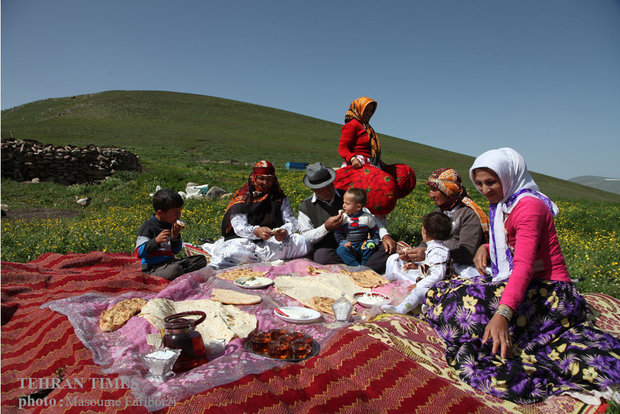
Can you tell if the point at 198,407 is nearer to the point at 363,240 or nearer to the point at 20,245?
the point at 363,240

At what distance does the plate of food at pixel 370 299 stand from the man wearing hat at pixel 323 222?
4.34ft

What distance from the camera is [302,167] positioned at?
25.0 m

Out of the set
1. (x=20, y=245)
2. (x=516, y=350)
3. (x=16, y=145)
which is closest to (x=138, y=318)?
(x=516, y=350)

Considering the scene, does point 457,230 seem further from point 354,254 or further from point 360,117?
point 360,117

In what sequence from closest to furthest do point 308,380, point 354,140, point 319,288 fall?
point 308,380
point 319,288
point 354,140

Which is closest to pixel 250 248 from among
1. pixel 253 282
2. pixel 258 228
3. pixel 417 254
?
pixel 258 228

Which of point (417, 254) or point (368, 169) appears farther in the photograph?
point (368, 169)

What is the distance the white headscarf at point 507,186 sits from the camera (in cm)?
283

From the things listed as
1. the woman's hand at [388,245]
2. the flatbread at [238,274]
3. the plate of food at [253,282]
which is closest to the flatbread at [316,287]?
the plate of food at [253,282]

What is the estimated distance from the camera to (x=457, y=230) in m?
4.45

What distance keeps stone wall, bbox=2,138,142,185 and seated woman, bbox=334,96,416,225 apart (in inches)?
546

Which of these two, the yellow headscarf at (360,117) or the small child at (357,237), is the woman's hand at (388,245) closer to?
the small child at (357,237)

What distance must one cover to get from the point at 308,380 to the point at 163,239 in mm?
2659

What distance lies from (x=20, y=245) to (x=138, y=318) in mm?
4546
